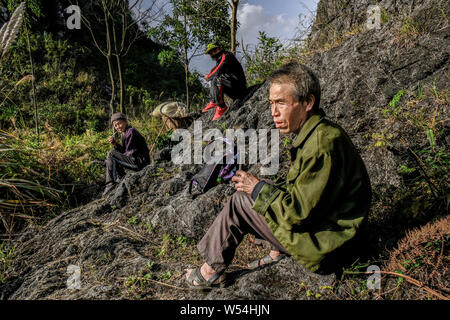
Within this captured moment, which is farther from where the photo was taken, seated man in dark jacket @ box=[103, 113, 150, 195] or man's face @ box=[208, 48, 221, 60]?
man's face @ box=[208, 48, 221, 60]

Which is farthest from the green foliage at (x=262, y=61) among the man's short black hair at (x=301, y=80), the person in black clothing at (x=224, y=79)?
the man's short black hair at (x=301, y=80)

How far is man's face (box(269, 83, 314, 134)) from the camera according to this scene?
166 centimetres

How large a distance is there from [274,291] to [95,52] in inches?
594

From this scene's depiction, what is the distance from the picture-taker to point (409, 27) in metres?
3.36

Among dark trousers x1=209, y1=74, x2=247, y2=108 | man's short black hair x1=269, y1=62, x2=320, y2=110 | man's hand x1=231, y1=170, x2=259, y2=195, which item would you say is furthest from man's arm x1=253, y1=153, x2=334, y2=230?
dark trousers x1=209, y1=74, x2=247, y2=108

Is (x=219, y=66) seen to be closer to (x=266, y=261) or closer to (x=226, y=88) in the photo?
(x=226, y=88)

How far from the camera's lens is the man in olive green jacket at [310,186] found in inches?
56.7

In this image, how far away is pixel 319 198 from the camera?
1.42 m

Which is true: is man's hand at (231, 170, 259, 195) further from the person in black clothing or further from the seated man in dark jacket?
the person in black clothing

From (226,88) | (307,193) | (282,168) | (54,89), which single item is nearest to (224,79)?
(226,88)

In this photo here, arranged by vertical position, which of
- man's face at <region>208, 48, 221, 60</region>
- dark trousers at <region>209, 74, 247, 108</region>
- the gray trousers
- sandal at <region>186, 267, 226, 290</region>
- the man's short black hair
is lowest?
sandal at <region>186, 267, 226, 290</region>

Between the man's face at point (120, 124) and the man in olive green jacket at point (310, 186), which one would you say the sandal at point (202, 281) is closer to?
the man in olive green jacket at point (310, 186)

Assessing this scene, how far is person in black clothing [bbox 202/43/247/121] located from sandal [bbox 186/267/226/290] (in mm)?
3856

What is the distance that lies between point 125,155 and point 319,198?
13.5 feet
